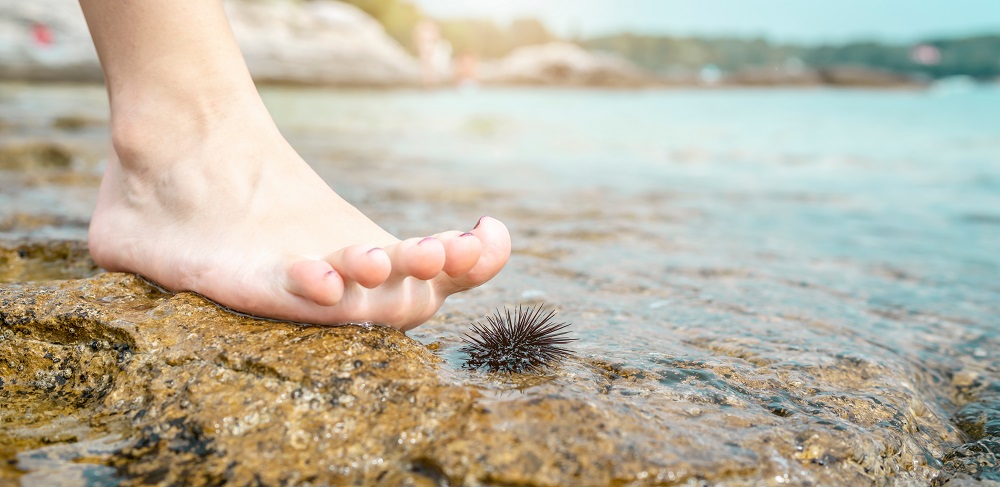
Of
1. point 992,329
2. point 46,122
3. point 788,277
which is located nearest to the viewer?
point 992,329

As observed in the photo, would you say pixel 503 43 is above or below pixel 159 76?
above

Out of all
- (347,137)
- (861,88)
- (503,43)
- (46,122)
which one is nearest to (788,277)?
(347,137)

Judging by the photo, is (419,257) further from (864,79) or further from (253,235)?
(864,79)

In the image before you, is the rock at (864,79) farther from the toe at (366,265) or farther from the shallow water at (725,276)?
the toe at (366,265)

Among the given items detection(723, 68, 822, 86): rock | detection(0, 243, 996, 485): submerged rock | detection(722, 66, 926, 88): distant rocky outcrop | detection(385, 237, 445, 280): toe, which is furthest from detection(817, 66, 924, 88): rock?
detection(385, 237, 445, 280): toe

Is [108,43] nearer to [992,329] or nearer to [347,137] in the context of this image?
[992,329]

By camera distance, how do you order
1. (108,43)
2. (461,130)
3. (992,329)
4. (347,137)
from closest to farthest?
(108,43)
(992,329)
(347,137)
(461,130)

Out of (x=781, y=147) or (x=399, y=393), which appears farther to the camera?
(x=781, y=147)
